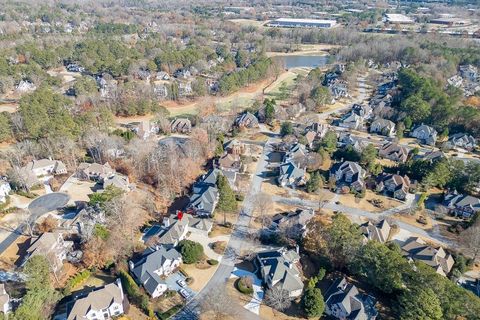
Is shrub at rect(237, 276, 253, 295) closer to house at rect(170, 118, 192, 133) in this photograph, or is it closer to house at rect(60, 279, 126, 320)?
house at rect(60, 279, 126, 320)

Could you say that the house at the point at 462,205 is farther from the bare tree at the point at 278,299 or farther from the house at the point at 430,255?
the bare tree at the point at 278,299

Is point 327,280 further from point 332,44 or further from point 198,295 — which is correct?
point 332,44

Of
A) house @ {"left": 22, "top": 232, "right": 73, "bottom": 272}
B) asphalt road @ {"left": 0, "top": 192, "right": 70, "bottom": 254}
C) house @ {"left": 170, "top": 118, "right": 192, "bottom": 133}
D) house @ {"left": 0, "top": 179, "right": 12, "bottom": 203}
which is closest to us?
house @ {"left": 22, "top": 232, "right": 73, "bottom": 272}

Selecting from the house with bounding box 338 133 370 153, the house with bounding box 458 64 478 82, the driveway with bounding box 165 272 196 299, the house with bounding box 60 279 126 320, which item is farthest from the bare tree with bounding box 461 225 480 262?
the house with bounding box 458 64 478 82

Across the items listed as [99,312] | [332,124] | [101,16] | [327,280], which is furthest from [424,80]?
[101,16]

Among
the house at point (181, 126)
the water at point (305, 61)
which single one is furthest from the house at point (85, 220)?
the water at point (305, 61)

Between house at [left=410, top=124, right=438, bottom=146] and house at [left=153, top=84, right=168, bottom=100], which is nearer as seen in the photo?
house at [left=410, top=124, right=438, bottom=146]
